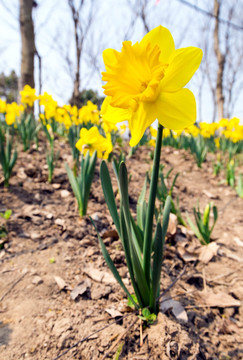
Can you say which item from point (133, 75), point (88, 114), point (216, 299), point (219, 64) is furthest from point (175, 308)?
point (219, 64)

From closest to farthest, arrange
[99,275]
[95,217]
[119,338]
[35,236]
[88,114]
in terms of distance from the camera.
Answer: [119,338] → [99,275] → [35,236] → [95,217] → [88,114]

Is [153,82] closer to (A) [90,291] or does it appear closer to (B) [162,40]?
(B) [162,40]

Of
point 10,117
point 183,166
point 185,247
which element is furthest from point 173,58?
point 183,166

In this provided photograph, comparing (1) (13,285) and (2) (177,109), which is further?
(1) (13,285)

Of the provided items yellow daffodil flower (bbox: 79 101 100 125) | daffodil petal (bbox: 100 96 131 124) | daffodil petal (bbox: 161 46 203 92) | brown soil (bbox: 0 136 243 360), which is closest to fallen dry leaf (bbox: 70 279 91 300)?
brown soil (bbox: 0 136 243 360)

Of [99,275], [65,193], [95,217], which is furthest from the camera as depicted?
[65,193]

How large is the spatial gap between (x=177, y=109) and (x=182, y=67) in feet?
0.39

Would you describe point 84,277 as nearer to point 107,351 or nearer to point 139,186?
point 107,351

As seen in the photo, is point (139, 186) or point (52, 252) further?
point (139, 186)

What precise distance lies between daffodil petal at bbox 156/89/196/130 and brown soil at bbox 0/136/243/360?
0.81m

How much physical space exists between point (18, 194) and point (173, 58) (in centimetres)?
185

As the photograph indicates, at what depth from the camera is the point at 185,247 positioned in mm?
1756

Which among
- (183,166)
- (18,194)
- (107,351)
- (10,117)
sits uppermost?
(10,117)

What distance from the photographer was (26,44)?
229 inches
